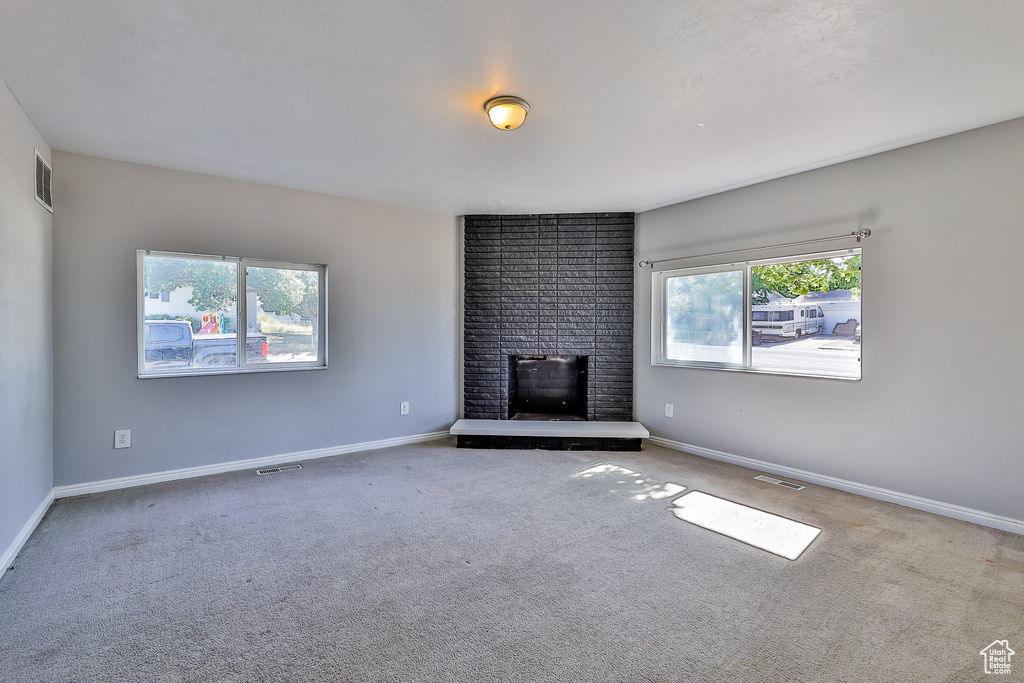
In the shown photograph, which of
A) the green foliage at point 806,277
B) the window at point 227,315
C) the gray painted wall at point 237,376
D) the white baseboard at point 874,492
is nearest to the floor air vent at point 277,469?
the gray painted wall at point 237,376

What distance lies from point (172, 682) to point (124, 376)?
252cm

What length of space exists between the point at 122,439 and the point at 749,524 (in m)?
4.04

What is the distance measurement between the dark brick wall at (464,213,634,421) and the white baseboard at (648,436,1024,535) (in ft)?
2.99

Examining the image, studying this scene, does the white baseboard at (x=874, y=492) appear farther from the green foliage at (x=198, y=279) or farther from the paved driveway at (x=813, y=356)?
the green foliage at (x=198, y=279)

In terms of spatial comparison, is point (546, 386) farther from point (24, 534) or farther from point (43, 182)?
point (43, 182)

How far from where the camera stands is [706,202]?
13.2 ft

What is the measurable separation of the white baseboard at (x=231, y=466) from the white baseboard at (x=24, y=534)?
174mm

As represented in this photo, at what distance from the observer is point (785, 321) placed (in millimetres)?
3609

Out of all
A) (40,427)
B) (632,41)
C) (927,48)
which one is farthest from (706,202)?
(40,427)

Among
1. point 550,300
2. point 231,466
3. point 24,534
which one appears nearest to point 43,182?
point 24,534

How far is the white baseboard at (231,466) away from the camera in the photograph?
121 inches

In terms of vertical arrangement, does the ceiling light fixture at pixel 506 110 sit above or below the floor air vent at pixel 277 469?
above

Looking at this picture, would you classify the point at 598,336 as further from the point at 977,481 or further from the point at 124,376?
the point at 124,376

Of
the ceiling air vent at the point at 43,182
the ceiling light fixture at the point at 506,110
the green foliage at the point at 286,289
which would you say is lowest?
the green foliage at the point at 286,289
